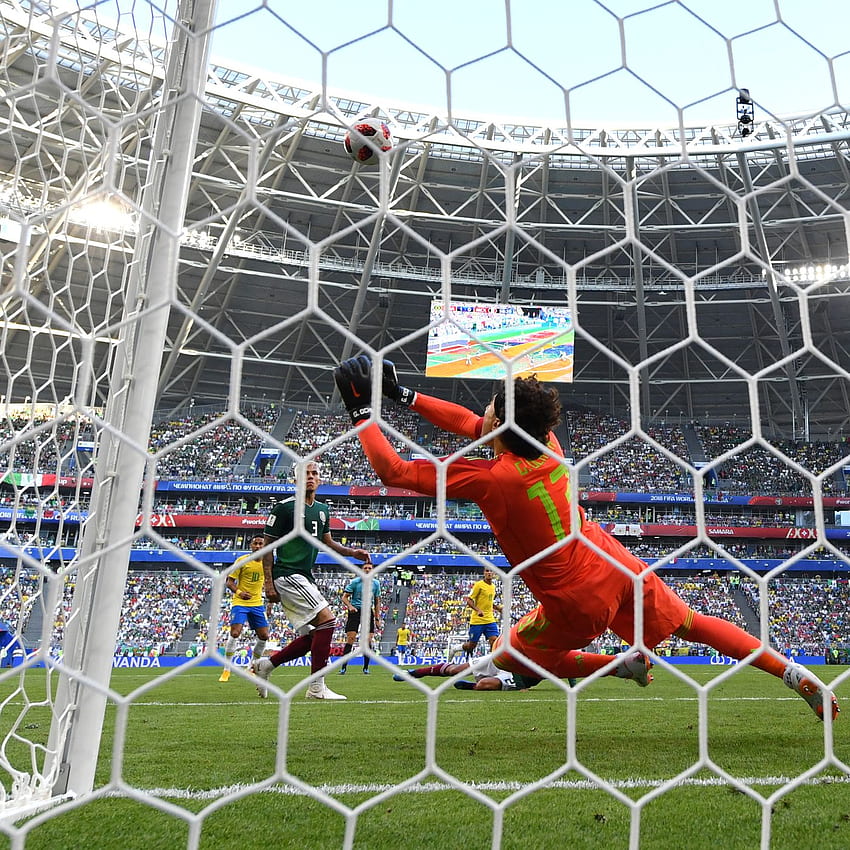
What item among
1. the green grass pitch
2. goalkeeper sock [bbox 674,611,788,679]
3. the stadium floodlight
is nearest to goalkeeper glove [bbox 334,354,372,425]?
the green grass pitch

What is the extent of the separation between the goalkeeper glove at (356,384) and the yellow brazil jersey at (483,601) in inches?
227

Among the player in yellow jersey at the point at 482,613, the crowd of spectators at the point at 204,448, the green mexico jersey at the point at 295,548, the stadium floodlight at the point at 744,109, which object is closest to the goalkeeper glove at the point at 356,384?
the stadium floodlight at the point at 744,109

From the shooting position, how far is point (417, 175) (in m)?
17.7

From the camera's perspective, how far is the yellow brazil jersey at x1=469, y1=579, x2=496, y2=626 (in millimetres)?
7691

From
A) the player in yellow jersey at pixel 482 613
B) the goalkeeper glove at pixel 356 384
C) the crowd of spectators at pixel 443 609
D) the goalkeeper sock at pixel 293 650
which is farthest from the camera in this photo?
the crowd of spectators at pixel 443 609

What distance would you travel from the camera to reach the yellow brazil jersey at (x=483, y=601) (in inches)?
303

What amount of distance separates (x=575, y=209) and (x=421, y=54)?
18613 millimetres

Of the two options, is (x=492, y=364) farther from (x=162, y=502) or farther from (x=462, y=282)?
(x=162, y=502)

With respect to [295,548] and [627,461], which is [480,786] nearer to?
[295,548]

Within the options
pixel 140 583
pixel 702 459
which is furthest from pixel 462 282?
pixel 140 583

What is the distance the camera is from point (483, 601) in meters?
7.71

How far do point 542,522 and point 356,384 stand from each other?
75cm

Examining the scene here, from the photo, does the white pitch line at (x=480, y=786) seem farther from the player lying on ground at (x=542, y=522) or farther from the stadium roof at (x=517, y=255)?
the stadium roof at (x=517, y=255)

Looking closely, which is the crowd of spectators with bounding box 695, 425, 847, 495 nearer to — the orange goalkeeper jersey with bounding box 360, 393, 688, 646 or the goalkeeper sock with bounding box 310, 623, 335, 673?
the goalkeeper sock with bounding box 310, 623, 335, 673
